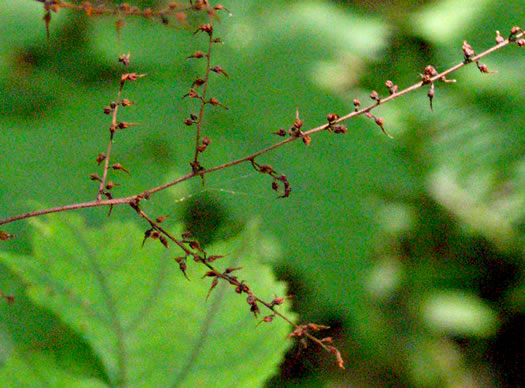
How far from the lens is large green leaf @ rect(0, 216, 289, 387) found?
66 centimetres

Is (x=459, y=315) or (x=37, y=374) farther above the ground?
(x=37, y=374)

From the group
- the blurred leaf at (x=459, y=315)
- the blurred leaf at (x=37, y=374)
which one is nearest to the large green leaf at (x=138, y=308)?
the blurred leaf at (x=37, y=374)

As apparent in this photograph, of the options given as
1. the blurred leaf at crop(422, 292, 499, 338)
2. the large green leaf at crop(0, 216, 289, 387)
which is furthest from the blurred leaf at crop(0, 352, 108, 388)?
the blurred leaf at crop(422, 292, 499, 338)

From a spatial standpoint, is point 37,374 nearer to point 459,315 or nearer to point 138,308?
point 138,308

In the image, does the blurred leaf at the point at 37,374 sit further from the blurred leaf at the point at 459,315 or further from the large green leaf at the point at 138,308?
the blurred leaf at the point at 459,315

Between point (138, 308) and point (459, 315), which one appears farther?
point (459, 315)

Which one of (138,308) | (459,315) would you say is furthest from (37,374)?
(459,315)

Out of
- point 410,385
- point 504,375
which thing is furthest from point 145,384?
point 504,375

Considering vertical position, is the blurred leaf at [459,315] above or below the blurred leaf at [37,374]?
below

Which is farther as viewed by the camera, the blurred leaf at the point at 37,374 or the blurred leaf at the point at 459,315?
the blurred leaf at the point at 459,315

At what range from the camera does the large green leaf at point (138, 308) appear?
657mm

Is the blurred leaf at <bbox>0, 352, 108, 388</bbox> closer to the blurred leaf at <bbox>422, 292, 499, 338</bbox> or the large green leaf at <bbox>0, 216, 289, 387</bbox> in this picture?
the large green leaf at <bbox>0, 216, 289, 387</bbox>

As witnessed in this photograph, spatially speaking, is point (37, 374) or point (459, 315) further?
point (459, 315)

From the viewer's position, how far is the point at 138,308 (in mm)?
674
